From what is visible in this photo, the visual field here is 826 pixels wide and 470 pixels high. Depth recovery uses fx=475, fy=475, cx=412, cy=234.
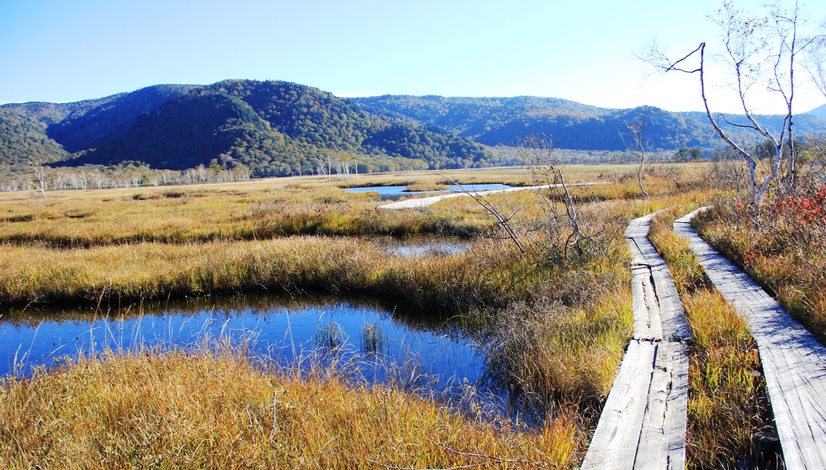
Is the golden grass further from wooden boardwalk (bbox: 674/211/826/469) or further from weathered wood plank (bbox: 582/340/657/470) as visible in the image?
wooden boardwalk (bbox: 674/211/826/469)

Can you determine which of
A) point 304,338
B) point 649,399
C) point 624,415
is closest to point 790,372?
point 649,399

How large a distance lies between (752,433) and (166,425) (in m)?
4.24

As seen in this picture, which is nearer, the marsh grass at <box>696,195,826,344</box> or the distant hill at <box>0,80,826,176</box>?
the marsh grass at <box>696,195,826,344</box>

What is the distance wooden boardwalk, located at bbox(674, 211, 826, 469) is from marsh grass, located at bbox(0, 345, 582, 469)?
1.30m

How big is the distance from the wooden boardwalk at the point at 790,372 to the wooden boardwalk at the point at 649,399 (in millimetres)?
563

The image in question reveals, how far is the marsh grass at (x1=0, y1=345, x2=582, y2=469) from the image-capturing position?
320 cm

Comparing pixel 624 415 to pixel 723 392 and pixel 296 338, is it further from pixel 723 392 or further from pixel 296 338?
pixel 296 338

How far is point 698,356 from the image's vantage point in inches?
174

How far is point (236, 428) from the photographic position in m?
3.58

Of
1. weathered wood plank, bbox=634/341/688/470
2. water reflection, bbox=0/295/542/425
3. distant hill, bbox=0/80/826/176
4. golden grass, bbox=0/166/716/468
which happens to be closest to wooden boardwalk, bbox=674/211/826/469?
weathered wood plank, bbox=634/341/688/470

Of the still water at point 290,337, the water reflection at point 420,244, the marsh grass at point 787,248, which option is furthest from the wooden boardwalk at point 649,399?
the water reflection at point 420,244

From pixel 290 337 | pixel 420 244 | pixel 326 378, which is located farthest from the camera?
pixel 420 244

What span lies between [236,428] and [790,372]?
4.24 metres

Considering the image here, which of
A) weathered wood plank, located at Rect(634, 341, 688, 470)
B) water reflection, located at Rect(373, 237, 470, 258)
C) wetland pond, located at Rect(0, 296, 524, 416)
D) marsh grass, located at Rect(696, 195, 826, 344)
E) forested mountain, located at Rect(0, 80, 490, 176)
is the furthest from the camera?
forested mountain, located at Rect(0, 80, 490, 176)
